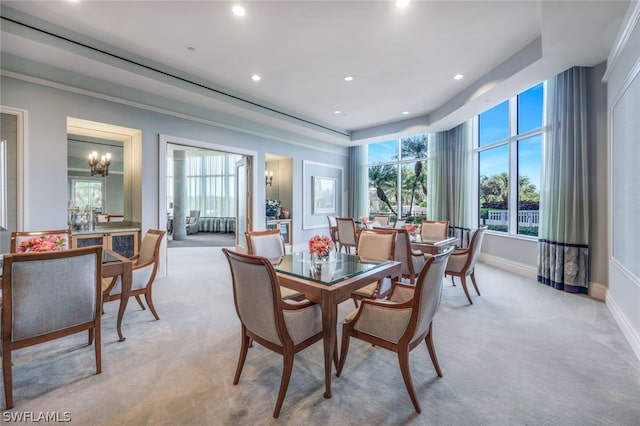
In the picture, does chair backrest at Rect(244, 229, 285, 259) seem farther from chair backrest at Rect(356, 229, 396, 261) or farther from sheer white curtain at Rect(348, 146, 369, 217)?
sheer white curtain at Rect(348, 146, 369, 217)

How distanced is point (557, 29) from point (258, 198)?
516 centimetres

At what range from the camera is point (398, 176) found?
7.85 meters

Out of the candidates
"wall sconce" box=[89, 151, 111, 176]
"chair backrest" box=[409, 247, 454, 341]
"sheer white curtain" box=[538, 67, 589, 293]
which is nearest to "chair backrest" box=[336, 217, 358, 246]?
"sheer white curtain" box=[538, 67, 589, 293]

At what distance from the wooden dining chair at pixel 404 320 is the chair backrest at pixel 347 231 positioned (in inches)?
Result: 144

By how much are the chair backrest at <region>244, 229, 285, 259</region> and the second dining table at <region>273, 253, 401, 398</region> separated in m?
0.36

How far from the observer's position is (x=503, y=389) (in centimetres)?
187

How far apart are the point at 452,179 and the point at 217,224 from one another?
875 centimetres

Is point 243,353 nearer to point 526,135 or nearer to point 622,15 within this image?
point 622,15

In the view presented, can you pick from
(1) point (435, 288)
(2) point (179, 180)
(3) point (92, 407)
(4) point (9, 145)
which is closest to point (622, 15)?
(1) point (435, 288)

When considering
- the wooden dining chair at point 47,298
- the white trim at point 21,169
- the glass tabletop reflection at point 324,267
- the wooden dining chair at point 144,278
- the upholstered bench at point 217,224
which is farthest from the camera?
the upholstered bench at point 217,224

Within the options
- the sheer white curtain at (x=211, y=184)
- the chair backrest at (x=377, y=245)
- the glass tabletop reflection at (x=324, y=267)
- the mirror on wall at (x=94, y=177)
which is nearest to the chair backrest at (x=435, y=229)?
the chair backrest at (x=377, y=245)

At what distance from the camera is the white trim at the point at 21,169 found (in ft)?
10.6

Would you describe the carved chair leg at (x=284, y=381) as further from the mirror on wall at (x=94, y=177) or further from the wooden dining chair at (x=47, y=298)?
the mirror on wall at (x=94, y=177)

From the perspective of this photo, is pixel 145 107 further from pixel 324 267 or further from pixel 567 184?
pixel 567 184
